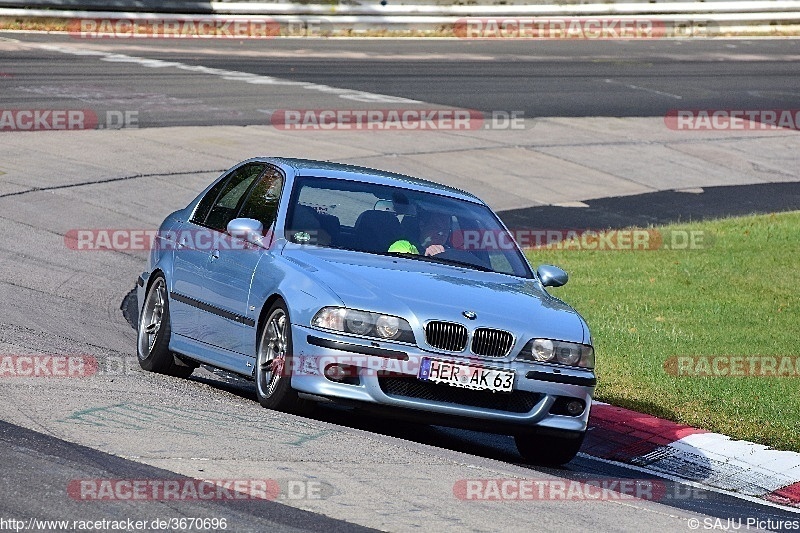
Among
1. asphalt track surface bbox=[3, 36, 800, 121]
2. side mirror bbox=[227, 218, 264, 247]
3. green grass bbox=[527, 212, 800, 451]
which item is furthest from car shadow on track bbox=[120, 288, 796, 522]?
asphalt track surface bbox=[3, 36, 800, 121]

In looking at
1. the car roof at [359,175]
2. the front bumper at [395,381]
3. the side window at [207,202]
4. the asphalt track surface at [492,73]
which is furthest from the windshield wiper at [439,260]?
the asphalt track surface at [492,73]

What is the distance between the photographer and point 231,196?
35.0 feet

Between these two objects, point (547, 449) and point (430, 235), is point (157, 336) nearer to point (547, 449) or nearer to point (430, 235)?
point (430, 235)

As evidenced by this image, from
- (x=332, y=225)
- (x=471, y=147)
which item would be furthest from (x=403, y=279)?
(x=471, y=147)

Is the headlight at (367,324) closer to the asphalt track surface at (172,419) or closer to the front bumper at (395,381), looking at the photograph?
the front bumper at (395,381)

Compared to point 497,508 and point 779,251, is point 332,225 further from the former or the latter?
point 779,251

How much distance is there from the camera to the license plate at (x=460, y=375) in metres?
8.55

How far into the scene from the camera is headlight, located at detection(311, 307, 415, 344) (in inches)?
337

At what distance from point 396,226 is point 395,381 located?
1582 mm

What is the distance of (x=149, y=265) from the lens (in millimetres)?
11234

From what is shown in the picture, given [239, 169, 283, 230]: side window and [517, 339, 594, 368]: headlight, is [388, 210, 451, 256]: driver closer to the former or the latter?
[239, 169, 283, 230]: side window

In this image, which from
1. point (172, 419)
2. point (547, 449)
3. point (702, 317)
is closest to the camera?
point (172, 419)

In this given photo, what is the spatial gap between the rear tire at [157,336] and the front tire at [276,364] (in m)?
1.48

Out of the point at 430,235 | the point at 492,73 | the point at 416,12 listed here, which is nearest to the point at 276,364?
the point at 430,235
